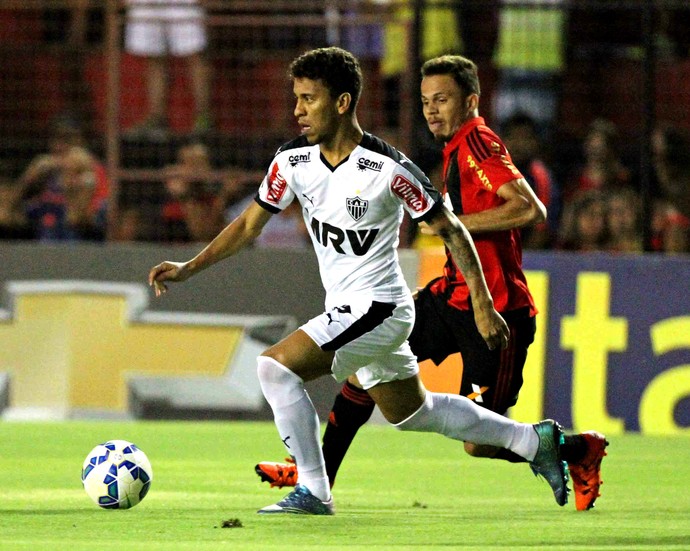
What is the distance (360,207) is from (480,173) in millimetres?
1062

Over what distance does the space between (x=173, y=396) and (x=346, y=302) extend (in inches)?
244

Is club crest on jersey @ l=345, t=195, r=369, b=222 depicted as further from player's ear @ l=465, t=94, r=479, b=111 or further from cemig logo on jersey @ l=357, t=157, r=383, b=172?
player's ear @ l=465, t=94, r=479, b=111

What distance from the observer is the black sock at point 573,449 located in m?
7.27

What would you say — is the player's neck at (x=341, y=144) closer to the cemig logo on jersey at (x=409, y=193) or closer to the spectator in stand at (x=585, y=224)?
the cemig logo on jersey at (x=409, y=193)

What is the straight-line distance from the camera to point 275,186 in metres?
6.82

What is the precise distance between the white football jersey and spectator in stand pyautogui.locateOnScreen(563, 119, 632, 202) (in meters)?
6.70

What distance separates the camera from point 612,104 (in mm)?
13547

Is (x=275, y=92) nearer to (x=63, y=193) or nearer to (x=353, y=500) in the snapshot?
(x=63, y=193)

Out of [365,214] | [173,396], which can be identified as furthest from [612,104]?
[365,214]

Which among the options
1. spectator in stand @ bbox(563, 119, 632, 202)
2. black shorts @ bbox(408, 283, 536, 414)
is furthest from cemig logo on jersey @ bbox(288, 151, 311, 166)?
spectator in stand @ bbox(563, 119, 632, 202)

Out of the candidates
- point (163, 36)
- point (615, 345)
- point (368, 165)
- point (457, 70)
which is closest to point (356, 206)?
point (368, 165)

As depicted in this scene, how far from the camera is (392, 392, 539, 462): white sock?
684 centimetres

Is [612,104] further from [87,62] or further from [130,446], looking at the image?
[130,446]

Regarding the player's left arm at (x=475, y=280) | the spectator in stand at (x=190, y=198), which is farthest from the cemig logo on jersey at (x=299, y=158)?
the spectator in stand at (x=190, y=198)
